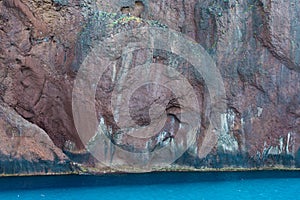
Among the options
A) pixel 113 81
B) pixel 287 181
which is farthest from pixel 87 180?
pixel 287 181

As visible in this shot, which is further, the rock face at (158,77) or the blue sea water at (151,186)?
the rock face at (158,77)

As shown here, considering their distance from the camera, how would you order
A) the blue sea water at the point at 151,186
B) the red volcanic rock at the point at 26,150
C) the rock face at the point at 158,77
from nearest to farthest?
the blue sea water at the point at 151,186 < the red volcanic rock at the point at 26,150 < the rock face at the point at 158,77

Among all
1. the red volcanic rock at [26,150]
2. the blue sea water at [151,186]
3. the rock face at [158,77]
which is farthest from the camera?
the rock face at [158,77]

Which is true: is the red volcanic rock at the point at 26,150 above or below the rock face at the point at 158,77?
below

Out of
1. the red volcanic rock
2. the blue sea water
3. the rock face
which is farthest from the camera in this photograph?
the rock face

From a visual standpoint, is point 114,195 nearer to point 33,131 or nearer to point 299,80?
point 33,131
